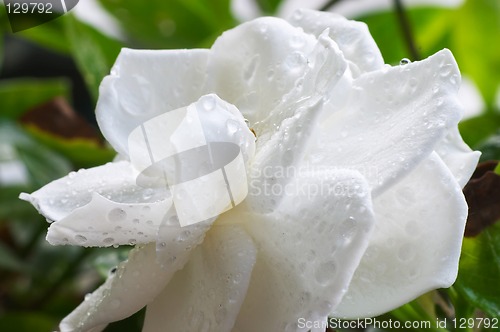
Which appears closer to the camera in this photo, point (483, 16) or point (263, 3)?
point (483, 16)

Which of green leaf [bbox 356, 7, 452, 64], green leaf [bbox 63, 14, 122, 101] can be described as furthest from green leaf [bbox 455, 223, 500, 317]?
green leaf [bbox 356, 7, 452, 64]

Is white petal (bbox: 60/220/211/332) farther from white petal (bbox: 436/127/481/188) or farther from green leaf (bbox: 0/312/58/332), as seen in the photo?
green leaf (bbox: 0/312/58/332)

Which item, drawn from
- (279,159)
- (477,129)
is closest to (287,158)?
(279,159)

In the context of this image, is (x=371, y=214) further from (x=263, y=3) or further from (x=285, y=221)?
(x=263, y=3)

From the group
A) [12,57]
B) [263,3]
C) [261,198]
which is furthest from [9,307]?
[12,57]

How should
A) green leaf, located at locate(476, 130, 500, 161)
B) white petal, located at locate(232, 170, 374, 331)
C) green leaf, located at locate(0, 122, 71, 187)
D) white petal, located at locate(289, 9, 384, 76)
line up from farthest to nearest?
green leaf, located at locate(0, 122, 71, 187)
green leaf, located at locate(476, 130, 500, 161)
white petal, located at locate(289, 9, 384, 76)
white petal, located at locate(232, 170, 374, 331)

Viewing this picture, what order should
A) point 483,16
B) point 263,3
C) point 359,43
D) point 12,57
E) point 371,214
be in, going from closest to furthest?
point 371,214 < point 359,43 < point 483,16 < point 263,3 < point 12,57
